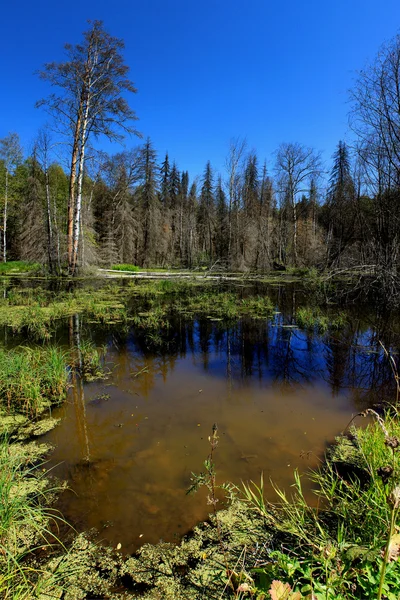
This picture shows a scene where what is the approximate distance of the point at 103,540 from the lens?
6.75 feet

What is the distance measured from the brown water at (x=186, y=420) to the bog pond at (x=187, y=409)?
12 mm

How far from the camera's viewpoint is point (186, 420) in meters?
3.64

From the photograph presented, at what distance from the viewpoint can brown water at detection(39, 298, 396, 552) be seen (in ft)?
7.86

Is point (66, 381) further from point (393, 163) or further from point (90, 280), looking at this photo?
point (90, 280)

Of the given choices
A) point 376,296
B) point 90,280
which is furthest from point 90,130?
point 376,296

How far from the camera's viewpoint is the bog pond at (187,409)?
8.00 ft

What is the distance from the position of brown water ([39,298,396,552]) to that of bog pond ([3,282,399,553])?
1 cm

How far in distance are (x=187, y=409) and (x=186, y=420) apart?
0.28 meters

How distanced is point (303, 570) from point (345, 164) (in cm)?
3813

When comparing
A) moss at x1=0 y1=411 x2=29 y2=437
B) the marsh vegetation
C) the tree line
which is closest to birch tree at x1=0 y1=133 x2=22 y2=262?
the tree line

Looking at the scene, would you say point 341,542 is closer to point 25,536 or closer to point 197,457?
point 197,457

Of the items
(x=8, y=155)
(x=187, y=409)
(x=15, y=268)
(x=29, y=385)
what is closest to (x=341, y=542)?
(x=187, y=409)

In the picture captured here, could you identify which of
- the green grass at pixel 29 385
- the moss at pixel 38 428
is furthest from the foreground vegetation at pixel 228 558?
the green grass at pixel 29 385

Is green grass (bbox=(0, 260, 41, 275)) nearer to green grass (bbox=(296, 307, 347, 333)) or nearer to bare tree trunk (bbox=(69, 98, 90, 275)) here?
bare tree trunk (bbox=(69, 98, 90, 275))
